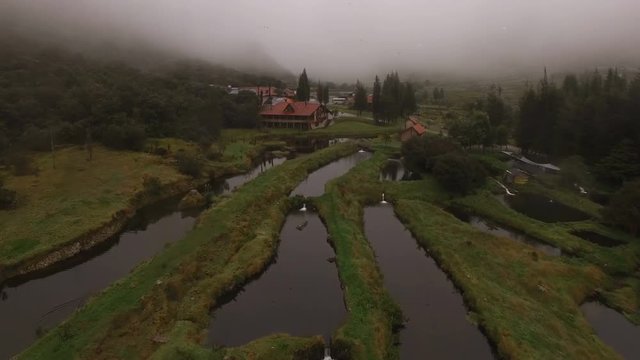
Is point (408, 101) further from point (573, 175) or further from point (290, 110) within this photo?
point (573, 175)

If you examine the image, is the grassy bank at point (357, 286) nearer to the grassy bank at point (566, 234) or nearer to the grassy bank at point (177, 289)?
the grassy bank at point (177, 289)

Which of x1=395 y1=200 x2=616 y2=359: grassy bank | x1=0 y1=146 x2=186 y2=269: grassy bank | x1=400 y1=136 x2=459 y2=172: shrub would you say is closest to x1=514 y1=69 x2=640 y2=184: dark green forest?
x1=400 y1=136 x2=459 y2=172: shrub

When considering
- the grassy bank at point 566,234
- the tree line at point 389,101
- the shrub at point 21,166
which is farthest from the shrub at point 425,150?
the shrub at point 21,166

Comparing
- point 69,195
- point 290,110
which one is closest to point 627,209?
point 69,195

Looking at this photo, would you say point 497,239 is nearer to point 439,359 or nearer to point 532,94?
point 439,359

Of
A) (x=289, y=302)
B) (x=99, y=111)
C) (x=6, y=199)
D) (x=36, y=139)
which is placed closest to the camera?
(x=289, y=302)

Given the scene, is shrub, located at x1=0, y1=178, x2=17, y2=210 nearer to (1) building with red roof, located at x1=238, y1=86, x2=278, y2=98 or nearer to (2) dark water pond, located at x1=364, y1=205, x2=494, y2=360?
(2) dark water pond, located at x1=364, y1=205, x2=494, y2=360

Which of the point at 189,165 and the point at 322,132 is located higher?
the point at 322,132
